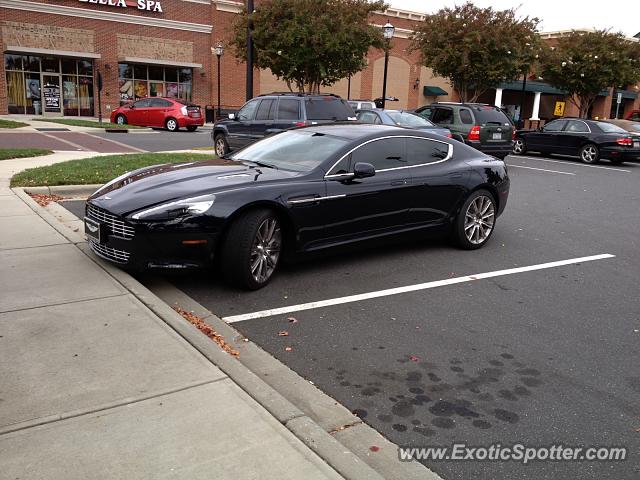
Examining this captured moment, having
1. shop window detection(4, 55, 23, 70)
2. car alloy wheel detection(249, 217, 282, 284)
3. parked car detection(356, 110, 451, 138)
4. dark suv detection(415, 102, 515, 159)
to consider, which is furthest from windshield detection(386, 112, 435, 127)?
shop window detection(4, 55, 23, 70)

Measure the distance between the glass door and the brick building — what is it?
0.17 feet

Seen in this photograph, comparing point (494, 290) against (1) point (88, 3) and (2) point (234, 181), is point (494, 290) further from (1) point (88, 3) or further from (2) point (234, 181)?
(1) point (88, 3)

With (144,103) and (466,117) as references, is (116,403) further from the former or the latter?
(144,103)

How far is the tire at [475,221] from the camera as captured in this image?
7227 millimetres

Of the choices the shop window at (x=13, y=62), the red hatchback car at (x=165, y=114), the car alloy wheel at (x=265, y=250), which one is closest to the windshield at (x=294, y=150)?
the car alloy wheel at (x=265, y=250)

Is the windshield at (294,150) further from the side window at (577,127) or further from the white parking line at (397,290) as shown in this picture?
the side window at (577,127)

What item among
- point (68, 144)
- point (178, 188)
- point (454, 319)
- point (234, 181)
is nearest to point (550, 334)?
point (454, 319)

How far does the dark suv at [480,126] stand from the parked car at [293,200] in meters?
8.80

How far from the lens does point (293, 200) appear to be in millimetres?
5617

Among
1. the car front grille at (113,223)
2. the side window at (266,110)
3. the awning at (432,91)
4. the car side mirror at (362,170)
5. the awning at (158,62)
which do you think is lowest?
the car front grille at (113,223)

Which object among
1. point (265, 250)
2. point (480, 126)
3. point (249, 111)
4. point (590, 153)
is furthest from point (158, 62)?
point (265, 250)

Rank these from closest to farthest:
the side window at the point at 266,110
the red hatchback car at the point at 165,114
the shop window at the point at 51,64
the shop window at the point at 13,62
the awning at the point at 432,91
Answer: the side window at the point at 266,110
the red hatchback car at the point at 165,114
the shop window at the point at 13,62
the shop window at the point at 51,64
the awning at the point at 432,91

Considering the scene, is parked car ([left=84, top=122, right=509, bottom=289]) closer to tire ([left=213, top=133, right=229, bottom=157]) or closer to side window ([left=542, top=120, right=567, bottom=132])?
tire ([left=213, top=133, right=229, bottom=157])

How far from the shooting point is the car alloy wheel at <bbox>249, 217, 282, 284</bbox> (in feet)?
17.8
